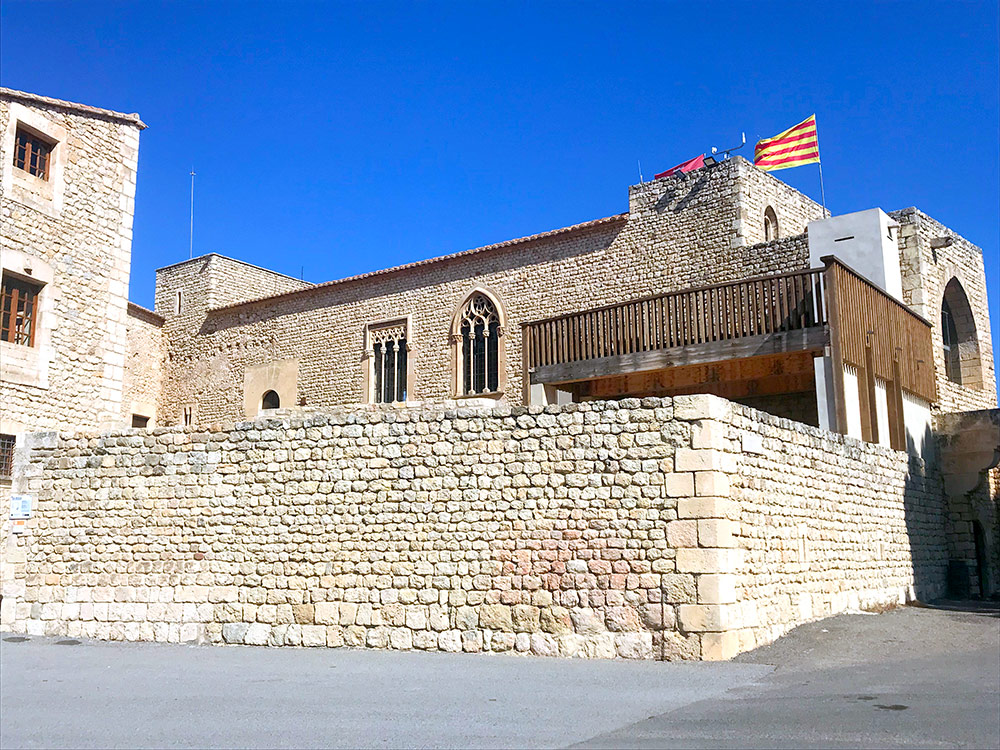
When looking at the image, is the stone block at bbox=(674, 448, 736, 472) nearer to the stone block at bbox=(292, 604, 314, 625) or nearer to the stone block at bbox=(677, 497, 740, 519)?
the stone block at bbox=(677, 497, 740, 519)

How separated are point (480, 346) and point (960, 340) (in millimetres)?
10103

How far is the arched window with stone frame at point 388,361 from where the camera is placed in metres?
22.0

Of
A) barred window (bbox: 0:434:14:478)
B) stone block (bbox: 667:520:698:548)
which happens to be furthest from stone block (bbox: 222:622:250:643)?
barred window (bbox: 0:434:14:478)

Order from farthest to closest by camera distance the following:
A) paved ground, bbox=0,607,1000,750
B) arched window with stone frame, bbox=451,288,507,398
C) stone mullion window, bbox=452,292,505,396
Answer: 1. stone mullion window, bbox=452,292,505,396
2. arched window with stone frame, bbox=451,288,507,398
3. paved ground, bbox=0,607,1000,750

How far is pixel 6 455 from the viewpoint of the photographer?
47.0ft

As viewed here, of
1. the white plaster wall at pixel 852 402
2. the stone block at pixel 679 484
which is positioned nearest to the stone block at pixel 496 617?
the stone block at pixel 679 484

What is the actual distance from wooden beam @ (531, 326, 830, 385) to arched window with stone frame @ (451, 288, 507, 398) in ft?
16.1

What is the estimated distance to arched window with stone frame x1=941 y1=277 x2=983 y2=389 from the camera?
1827cm

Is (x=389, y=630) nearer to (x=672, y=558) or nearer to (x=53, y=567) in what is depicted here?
(x=672, y=558)

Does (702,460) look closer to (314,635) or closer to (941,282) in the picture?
(314,635)

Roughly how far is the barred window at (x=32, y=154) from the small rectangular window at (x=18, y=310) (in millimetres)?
1953

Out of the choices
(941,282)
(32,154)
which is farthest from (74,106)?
(941,282)

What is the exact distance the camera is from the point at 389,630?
9.84m

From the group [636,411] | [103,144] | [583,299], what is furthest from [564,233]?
[636,411]
